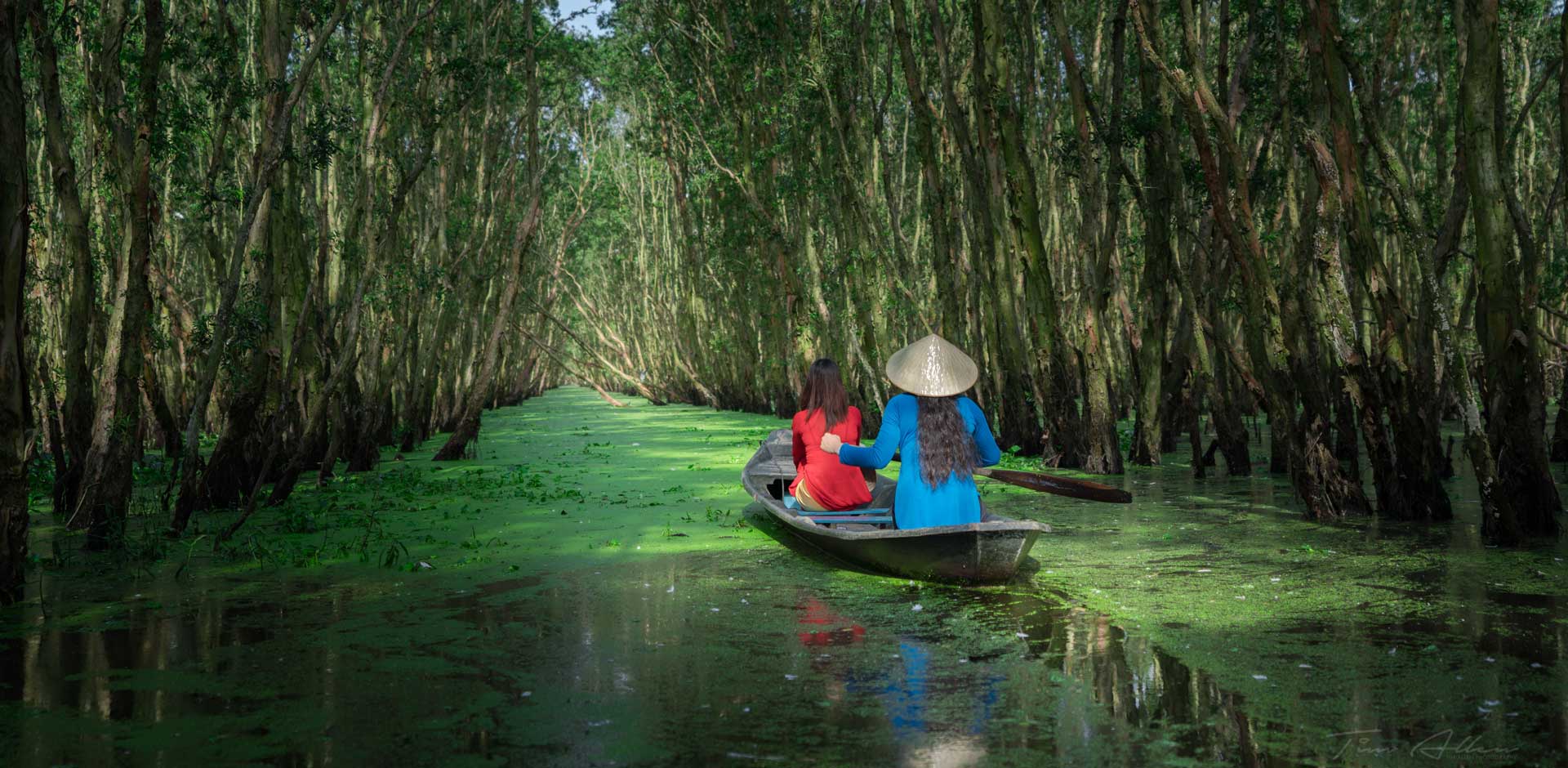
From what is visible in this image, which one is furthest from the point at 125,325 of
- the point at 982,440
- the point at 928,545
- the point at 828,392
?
the point at 982,440

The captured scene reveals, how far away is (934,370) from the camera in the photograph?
21.0 feet

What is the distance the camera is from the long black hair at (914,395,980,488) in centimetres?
646

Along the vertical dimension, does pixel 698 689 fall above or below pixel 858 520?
below

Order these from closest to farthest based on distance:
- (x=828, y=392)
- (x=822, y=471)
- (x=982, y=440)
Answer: (x=982, y=440), (x=828, y=392), (x=822, y=471)

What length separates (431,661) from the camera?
4.69 meters

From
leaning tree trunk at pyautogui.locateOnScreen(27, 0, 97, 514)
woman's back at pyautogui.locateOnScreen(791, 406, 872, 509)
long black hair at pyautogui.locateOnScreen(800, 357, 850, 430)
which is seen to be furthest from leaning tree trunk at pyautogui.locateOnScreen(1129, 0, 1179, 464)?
leaning tree trunk at pyautogui.locateOnScreen(27, 0, 97, 514)

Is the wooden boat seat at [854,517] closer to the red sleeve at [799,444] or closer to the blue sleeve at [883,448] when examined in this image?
the red sleeve at [799,444]

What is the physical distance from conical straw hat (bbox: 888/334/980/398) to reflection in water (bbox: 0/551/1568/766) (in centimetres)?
112

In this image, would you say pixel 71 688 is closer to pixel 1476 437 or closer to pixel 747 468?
pixel 747 468

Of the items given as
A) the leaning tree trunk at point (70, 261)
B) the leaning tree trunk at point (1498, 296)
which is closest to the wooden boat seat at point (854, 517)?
the leaning tree trunk at point (1498, 296)

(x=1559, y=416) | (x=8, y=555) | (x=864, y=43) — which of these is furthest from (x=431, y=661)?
(x=864, y=43)

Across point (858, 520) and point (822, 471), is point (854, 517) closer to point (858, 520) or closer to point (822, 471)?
point (858, 520)

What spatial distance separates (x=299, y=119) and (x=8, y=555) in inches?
311

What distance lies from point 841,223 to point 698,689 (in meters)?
15.5
